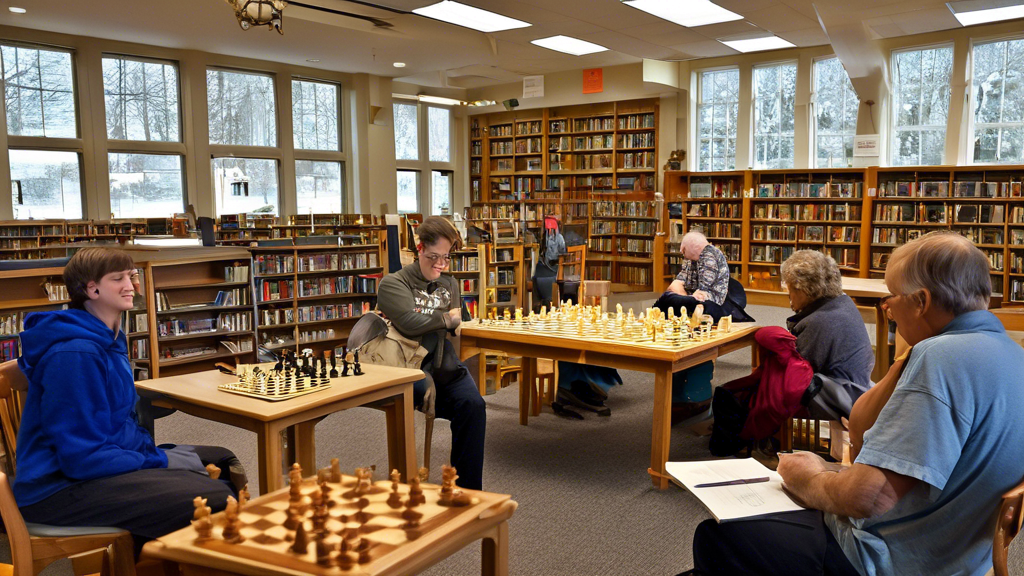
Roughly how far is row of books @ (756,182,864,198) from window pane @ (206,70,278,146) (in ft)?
28.5

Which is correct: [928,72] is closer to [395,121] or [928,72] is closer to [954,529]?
[395,121]

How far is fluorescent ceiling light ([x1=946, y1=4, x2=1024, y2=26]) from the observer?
30.6 feet

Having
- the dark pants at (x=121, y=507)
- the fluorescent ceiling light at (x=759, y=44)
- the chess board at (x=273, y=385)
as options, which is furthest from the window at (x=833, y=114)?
the dark pants at (x=121, y=507)

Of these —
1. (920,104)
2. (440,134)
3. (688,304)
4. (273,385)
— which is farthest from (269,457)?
(440,134)

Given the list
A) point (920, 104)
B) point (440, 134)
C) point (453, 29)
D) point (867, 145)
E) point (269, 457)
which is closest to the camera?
point (269, 457)

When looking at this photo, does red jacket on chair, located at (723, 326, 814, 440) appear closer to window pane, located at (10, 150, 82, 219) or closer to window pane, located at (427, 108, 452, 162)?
window pane, located at (10, 150, 82, 219)

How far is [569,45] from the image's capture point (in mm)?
11570

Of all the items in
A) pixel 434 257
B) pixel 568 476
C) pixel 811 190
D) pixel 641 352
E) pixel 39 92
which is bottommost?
pixel 568 476

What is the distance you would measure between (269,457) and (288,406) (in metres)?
0.18

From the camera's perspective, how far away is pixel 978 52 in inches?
425

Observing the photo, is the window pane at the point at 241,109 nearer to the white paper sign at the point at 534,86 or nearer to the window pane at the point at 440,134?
the window pane at the point at 440,134

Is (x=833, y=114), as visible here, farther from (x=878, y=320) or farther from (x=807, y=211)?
(x=878, y=320)

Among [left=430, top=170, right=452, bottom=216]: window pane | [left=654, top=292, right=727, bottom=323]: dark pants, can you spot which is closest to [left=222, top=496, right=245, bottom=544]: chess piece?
[left=654, top=292, right=727, bottom=323]: dark pants

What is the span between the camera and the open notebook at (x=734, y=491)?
1.94 meters
